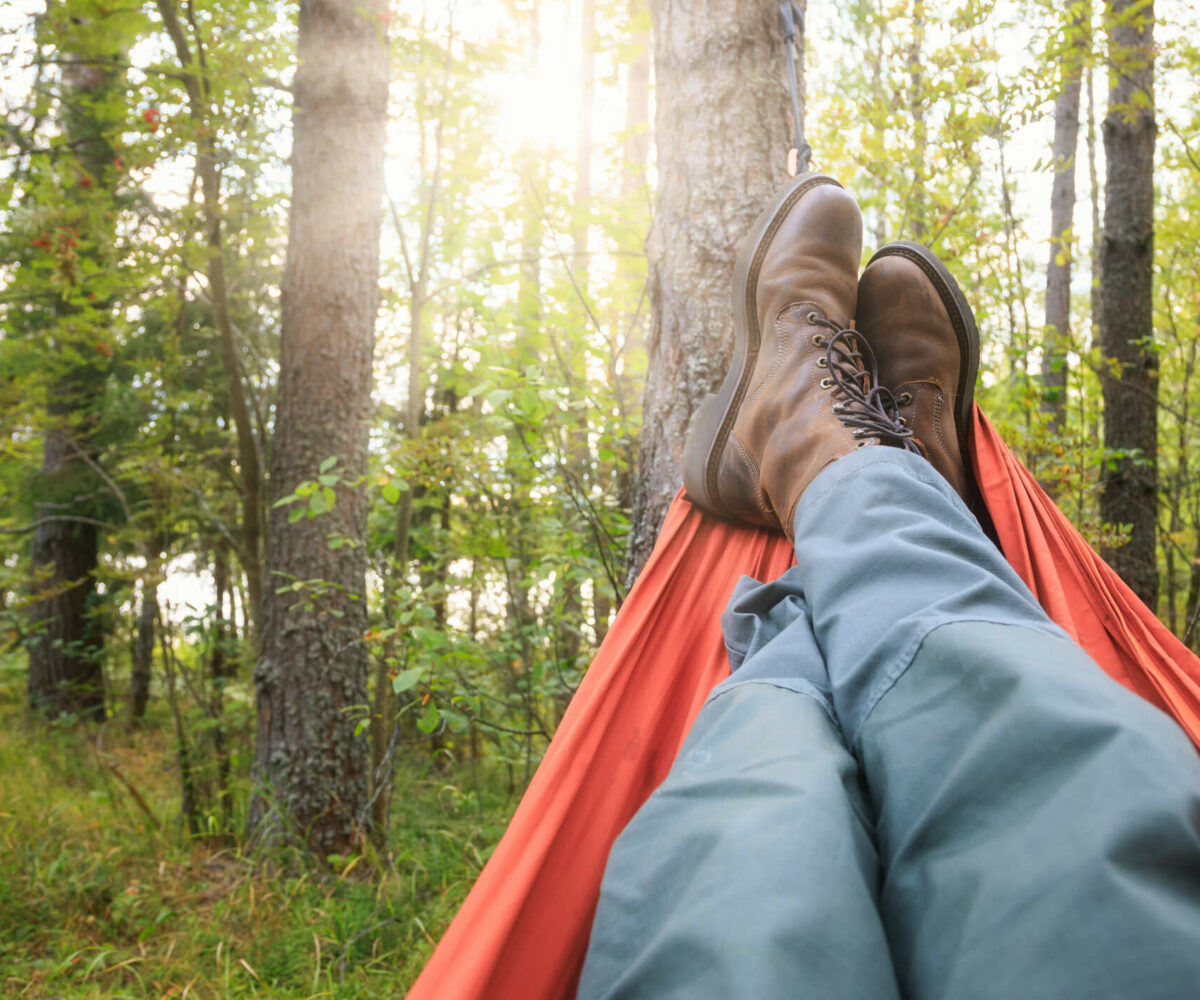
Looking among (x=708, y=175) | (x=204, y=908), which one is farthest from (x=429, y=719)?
(x=708, y=175)

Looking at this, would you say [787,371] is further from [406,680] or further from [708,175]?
[406,680]

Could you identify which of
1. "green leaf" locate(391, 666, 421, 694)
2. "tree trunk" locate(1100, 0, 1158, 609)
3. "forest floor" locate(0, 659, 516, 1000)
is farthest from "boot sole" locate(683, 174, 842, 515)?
"tree trunk" locate(1100, 0, 1158, 609)

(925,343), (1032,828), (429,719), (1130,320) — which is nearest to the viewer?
(1032,828)

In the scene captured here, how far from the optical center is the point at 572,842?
0.80 m

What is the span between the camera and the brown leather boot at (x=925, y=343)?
50.0 inches

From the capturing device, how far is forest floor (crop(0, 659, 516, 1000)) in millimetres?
1805

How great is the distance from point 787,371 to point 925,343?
286 mm

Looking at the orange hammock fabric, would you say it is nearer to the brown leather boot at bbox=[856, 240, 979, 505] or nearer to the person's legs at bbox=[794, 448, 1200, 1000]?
the brown leather boot at bbox=[856, 240, 979, 505]

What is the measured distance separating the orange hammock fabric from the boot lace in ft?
0.54

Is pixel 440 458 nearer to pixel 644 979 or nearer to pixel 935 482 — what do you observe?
pixel 935 482

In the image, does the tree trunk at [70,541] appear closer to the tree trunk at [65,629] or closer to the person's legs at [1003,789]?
the tree trunk at [65,629]

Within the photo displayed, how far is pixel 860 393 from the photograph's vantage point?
1.20 metres

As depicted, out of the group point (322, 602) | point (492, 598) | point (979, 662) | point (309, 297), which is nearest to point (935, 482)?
point (979, 662)

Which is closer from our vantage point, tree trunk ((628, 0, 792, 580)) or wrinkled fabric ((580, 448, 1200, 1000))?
wrinkled fabric ((580, 448, 1200, 1000))
